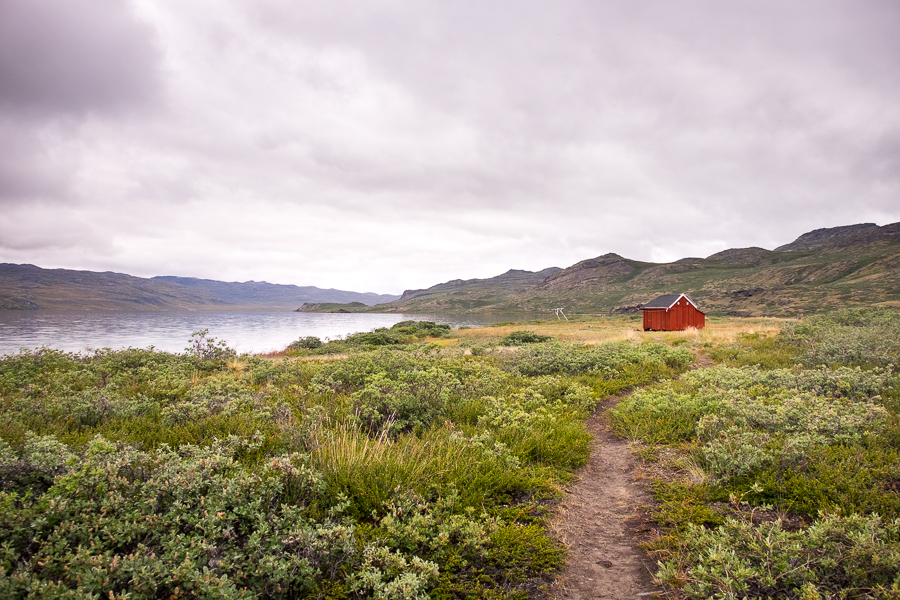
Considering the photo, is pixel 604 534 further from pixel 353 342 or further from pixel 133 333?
pixel 133 333

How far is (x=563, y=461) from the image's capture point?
217 inches

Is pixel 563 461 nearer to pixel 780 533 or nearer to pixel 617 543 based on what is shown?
pixel 617 543

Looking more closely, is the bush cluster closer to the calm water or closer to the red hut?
the calm water

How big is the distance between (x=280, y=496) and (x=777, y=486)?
5007 mm

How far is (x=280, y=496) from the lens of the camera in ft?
12.1

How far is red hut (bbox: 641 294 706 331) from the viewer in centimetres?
3812

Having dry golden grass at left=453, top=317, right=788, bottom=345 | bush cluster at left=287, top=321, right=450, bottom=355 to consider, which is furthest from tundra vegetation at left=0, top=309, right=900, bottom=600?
bush cluster at left=287, top=321, right=450, bottom=355

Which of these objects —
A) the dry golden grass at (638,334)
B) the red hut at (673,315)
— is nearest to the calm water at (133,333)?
the dry golden grass at (638,334)

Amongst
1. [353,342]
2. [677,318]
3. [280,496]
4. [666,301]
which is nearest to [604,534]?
[280,496]

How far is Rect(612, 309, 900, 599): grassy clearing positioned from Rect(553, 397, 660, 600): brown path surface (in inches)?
10.5

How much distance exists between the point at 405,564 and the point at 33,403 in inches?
281

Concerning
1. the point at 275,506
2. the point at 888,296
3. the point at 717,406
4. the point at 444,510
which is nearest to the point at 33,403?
the point at 275,506

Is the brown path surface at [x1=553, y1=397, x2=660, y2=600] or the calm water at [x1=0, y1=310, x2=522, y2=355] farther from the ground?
the brown path surface at [x1=553, y1=397, x2=660, y2=600]

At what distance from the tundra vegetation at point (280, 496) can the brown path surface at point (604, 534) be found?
18 centimetres
